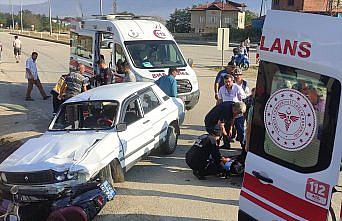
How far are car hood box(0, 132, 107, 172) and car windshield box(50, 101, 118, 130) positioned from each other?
321 millimetres

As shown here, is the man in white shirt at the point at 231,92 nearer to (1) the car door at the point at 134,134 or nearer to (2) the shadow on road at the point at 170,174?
(2) the shadow on road at the point at 170,174

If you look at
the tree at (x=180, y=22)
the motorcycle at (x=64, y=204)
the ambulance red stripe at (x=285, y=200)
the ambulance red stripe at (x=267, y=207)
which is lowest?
the motorcycle at (x=64, y=204)

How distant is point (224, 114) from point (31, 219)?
388 cm

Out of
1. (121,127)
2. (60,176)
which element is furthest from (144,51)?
(60,176)

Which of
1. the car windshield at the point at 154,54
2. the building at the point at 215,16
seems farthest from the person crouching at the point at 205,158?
the building at the point at 215,16

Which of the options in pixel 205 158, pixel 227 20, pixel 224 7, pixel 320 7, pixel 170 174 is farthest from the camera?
pixel 224 7

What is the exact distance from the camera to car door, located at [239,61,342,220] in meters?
3.12

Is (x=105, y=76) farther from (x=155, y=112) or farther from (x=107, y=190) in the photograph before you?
(x=107, y=190)

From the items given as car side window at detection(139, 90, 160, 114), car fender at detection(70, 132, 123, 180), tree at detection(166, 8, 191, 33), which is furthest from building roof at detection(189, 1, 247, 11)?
car fender at detection(70, 132, 123, 180)

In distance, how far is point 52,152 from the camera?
6496 mm

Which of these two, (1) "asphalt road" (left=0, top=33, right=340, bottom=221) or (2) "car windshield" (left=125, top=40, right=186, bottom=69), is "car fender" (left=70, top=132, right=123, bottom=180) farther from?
(2) "car windshield" (left=125, top=40, right=186, bottom=69)

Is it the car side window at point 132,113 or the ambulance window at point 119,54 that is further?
the ambulance window at point 119,54

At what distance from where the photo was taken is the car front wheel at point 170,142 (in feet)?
28.3

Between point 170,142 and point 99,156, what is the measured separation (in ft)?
8.28
